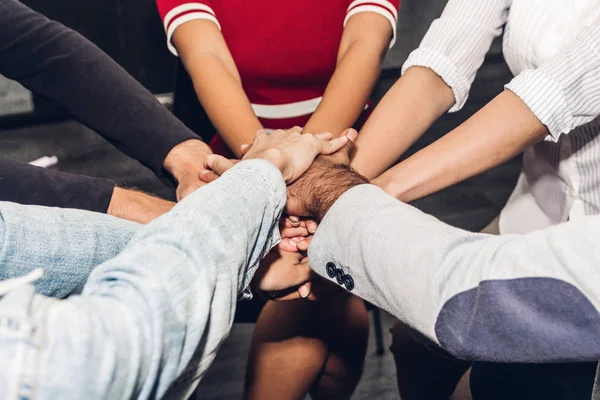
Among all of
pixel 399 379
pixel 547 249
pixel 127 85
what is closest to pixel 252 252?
pixel 547 249

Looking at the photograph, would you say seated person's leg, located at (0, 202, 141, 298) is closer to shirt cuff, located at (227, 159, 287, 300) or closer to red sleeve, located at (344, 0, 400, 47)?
shirt cuff, located at (227, 159, 287, 300)

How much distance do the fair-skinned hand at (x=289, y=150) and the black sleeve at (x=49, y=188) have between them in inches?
8.3

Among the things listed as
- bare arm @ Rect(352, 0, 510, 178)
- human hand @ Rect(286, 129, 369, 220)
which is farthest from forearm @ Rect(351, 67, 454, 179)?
human hand @ Rect(286, 129, 369, 220)

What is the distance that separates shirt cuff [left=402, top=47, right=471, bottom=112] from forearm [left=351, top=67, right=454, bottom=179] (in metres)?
0.01

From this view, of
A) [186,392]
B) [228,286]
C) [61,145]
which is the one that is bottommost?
[61,145]

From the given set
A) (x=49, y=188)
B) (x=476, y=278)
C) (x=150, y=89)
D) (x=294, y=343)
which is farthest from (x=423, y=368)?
(x=150, y=89)

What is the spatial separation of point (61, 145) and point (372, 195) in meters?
1.40

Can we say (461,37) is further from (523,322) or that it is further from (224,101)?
(523,322)

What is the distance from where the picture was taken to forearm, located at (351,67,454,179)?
1.17 meters

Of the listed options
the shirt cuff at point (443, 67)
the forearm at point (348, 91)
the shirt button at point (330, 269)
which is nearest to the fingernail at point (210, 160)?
the forearm at point (348, 91)

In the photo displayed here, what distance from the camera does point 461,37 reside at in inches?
45.9

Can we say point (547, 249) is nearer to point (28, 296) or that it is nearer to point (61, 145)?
point (28, 296)

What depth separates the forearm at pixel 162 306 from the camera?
0.44 metres

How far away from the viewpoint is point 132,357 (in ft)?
1.53
